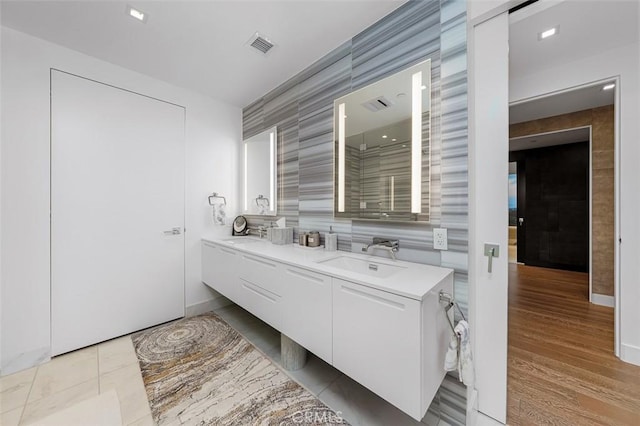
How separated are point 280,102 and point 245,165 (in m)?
0.97

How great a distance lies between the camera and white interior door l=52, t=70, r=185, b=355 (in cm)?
200

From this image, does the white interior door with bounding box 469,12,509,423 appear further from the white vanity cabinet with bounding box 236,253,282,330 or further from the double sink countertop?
the white vanity cabinet with bounding box 236,253,282,330

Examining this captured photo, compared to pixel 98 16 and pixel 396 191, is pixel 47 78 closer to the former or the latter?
pixel 98 16

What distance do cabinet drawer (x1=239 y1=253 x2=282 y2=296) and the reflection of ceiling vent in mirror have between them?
140 cm

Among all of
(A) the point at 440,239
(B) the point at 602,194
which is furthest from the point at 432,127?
(B) the point at 602,194

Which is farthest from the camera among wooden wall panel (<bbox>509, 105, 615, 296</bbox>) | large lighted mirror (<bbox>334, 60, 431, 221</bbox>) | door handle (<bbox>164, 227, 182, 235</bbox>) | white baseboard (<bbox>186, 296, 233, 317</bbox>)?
wooden wall panel (<bbox>509, 105, 615, 296</bbox>)

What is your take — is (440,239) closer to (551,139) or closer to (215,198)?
(215,198)

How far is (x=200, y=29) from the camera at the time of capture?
1826mm

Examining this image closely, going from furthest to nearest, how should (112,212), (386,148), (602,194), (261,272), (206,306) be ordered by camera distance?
(602,194) < (206,306) < (112,212) < (261,272) < (386,148)

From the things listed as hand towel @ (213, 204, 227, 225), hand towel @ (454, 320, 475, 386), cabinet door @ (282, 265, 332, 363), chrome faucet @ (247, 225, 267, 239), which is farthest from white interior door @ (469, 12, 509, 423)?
hand towel @ (213, 204, 227, 225)

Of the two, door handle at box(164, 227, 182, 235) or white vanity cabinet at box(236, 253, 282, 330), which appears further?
door handle at box(164, 227, 182, 235)

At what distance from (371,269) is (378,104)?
1246 millimetres

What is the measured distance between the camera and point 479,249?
4.37 feet

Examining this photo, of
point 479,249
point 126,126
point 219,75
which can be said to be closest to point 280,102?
point 219,75
